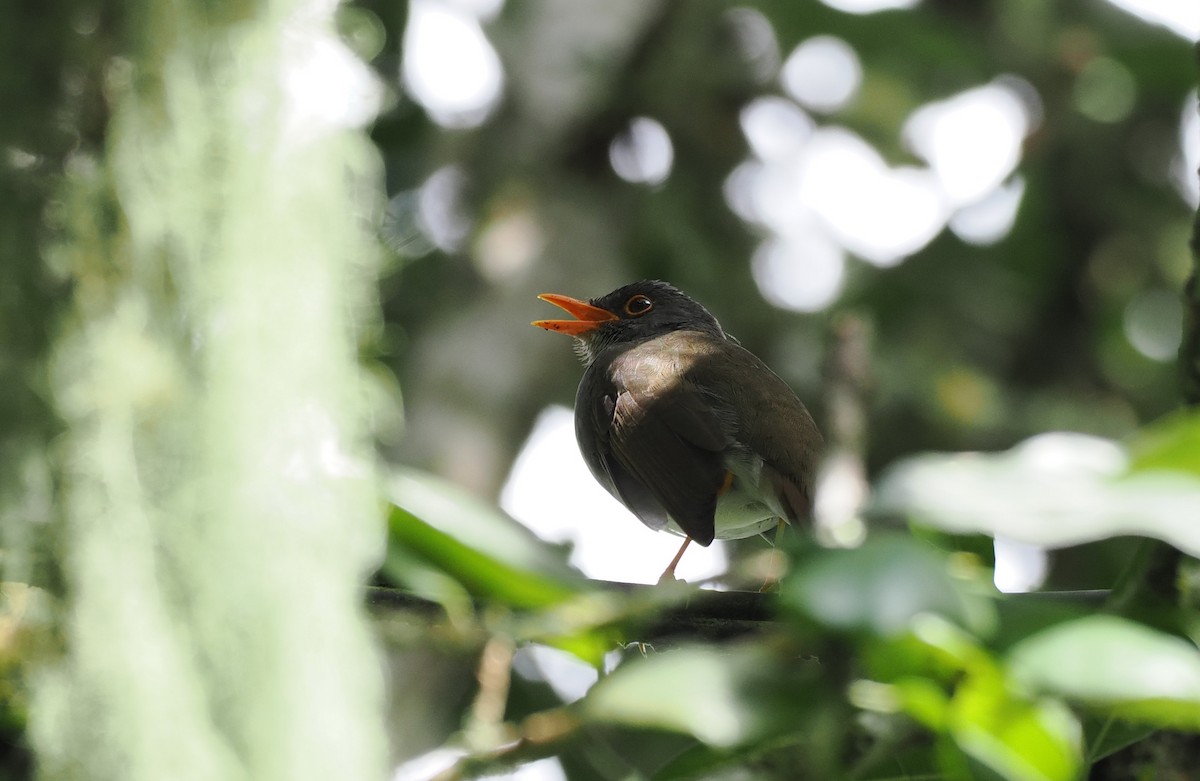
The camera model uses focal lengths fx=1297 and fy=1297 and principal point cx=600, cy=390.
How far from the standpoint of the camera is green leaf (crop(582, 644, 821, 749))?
1.48 metres

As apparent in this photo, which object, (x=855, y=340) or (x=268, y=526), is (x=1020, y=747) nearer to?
(x=268, y=526)

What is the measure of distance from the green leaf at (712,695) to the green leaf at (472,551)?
173mm

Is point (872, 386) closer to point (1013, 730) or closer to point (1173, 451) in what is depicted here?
point (1013, 730)

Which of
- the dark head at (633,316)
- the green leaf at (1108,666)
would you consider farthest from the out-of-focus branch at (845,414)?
the green leaf at (1108,666)

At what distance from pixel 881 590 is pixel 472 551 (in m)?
0.58

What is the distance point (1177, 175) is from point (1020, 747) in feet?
28.0

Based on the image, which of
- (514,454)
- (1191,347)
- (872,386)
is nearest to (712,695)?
(1191,347)

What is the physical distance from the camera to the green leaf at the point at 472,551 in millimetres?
1681

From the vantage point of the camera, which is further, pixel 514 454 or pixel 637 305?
pixel 514 454

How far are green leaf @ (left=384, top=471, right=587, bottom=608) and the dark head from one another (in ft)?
9.32

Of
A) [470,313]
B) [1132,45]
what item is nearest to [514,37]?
[470,313]

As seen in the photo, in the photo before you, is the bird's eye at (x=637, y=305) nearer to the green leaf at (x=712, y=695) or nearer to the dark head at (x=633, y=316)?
the dark head at (x=633, y=316)

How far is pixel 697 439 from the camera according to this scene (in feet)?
11.7

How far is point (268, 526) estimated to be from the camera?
2182 millimetres
